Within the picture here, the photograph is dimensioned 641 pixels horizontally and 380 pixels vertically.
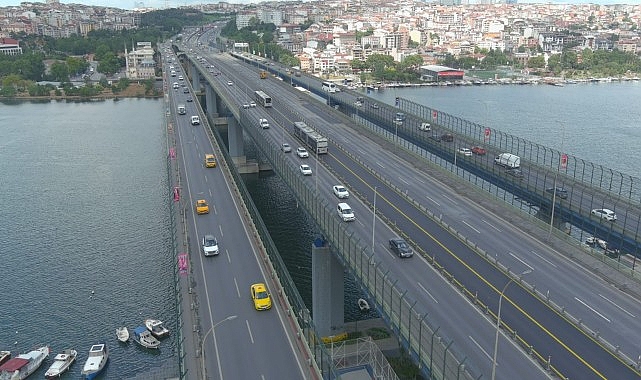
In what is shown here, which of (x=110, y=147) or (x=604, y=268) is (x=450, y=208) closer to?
(x=604, y=268)

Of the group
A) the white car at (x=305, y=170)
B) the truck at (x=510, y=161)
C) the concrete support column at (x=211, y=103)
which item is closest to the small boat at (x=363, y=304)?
the white car at (x=305, y=170)

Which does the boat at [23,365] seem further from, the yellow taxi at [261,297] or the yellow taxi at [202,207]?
the yellow taxi at [261,297]

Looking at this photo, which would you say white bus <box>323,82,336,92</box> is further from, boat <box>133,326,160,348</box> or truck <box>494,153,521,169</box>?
boat <box>133,326,160,348</box>

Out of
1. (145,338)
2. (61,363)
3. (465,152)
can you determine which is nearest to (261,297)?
(145,338)

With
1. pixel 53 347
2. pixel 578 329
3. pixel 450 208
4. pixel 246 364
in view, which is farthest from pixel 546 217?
pixel 53 347

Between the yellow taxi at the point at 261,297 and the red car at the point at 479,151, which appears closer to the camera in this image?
the yellow taxi at the point at 261,297

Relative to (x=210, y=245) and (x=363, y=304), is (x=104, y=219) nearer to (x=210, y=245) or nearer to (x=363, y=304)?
(x=210, y=245)

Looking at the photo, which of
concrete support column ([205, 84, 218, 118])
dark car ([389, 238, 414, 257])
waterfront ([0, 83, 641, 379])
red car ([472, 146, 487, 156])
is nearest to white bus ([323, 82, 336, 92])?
concrete support column ([205, 84, 218, 118])
